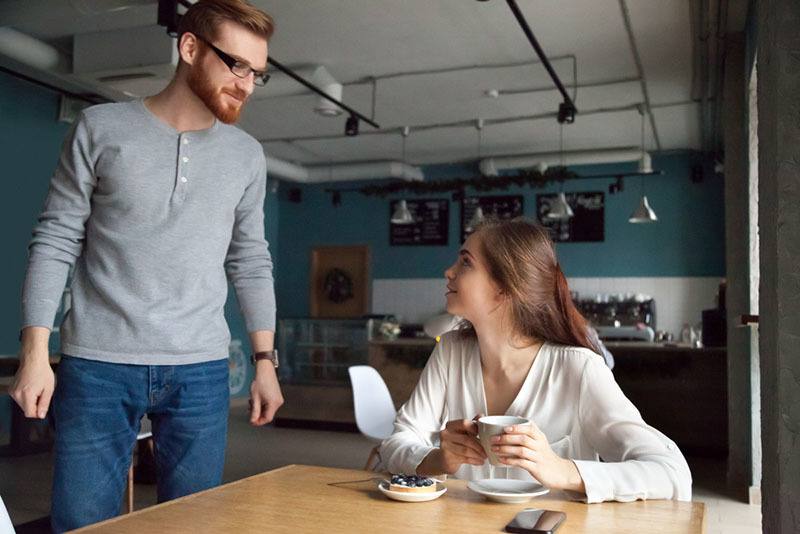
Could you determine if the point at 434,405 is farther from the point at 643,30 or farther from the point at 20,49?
the point at 20,49

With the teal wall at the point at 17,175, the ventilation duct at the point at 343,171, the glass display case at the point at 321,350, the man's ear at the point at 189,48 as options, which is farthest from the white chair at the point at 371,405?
the ventilation duct at the point at 343,171

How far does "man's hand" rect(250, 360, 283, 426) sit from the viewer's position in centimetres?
181

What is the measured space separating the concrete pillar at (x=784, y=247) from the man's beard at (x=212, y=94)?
5.93ft

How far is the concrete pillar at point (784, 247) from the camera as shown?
248 centimetres

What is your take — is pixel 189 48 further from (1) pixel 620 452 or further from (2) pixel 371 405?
(2) pixel 371 405

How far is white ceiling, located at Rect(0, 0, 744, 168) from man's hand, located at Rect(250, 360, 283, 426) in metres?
3.57

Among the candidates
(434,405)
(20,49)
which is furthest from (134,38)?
(434,405)

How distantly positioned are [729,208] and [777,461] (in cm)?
321

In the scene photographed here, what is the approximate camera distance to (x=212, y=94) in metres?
1.70

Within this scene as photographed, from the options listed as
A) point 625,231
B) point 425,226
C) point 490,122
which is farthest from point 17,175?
point 625,231

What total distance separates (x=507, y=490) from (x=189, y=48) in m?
1.17

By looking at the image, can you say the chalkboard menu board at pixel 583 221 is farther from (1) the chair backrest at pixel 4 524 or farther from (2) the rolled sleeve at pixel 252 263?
(1) the chair backrest at pixel 4 524

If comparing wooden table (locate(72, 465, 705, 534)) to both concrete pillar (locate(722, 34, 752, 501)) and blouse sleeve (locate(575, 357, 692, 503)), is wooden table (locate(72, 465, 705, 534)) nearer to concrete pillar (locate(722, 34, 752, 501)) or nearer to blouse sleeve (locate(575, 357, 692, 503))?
blouse sleeve (locate(575, 357, 692, 503))

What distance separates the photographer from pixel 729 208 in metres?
5.43
